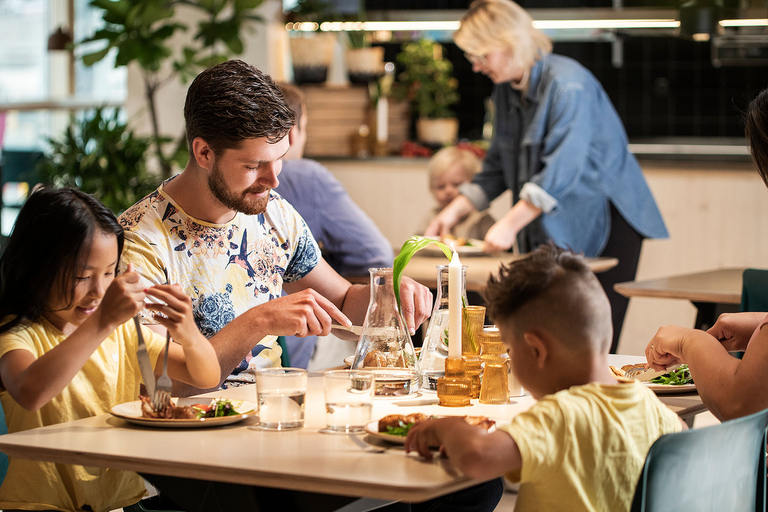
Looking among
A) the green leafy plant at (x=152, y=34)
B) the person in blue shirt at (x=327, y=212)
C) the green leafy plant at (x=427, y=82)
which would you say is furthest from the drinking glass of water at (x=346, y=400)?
the green leafy plant at (x=427, y=82)

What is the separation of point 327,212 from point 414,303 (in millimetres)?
1319

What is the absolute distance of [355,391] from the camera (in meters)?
1.39

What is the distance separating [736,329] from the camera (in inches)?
71.6

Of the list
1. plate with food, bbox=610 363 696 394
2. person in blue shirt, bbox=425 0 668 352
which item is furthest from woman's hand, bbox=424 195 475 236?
plate with food, bbox=610 363 696 394

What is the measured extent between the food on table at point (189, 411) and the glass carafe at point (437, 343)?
1.35 ft

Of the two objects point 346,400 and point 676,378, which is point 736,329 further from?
point 346,400

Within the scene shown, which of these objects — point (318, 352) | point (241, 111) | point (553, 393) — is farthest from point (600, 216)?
point (553, 393)

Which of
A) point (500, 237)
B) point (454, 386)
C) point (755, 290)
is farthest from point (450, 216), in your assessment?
point (454, 386)

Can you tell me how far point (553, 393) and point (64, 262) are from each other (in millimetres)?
826

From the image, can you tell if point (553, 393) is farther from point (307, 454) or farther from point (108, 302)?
point (108, 302)

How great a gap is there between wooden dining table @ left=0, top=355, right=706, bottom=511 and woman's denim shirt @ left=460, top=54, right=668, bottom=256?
2.33m

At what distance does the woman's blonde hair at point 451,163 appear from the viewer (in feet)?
14.5

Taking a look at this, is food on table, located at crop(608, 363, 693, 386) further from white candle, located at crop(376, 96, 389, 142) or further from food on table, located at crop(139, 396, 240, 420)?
white candle, located at crop(376, 96, 389, 142)

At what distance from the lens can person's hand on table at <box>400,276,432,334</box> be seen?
6.29 ft
